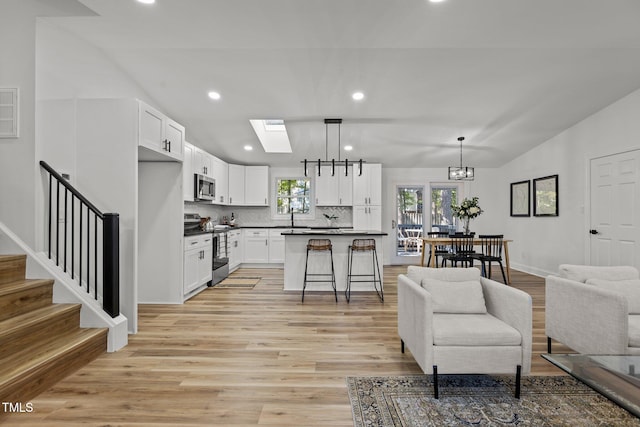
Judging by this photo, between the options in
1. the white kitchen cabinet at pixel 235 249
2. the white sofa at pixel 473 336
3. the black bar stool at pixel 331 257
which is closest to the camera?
the white sofa at pixel 473 336

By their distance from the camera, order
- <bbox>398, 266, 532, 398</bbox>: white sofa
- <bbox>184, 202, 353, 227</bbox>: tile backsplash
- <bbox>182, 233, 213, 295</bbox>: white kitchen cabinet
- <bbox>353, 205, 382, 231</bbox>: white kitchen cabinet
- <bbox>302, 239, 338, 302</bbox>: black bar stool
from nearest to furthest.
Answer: <bbox>398, 266, 532, 398</bbox>: white sofa
<bbox>182, 233, 213, 295</bbox>: white kitchen cabinet
<bbox>302, 239, 338, 302</bbox>: black bar stool
<bbox>353, 205, 382, 231</bbox>: white kitchen cabinet
<bbox>184, 202, 353, 227</bbox>: tile backsplash

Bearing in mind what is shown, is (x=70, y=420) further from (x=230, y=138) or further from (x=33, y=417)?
(x=230, y=138)

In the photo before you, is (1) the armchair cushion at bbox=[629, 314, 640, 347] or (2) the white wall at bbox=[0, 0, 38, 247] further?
(2) the white wall at bbox=[0, 0, 38, 247]

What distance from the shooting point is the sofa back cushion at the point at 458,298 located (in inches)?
103

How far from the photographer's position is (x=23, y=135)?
2943mm

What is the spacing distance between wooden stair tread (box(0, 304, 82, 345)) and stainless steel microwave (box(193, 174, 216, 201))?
2.93 meters

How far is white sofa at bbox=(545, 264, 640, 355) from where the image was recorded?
230cm

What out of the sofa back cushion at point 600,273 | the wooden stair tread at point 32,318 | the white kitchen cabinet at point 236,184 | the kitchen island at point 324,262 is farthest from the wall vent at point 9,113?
the sofa back cushion at point 600,273

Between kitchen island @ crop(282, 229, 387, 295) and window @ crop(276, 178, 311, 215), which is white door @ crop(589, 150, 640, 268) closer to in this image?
kitchen island @ crop(282, 229, 387, 295)

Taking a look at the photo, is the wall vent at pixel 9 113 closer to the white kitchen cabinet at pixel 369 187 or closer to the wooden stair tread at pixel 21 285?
the wooden stair tread at pixel 21 285

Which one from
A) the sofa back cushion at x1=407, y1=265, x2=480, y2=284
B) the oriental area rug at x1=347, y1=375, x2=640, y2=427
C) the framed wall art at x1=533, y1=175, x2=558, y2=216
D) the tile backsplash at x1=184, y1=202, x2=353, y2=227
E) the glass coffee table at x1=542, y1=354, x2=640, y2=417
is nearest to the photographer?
the glass coffee table at x1=542, y1=354, x2=640, y2=417

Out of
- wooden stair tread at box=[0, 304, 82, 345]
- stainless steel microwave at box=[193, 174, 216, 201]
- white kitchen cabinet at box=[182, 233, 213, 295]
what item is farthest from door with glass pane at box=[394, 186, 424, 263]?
wooden stair tread at box=[0, 304, 82, 345]

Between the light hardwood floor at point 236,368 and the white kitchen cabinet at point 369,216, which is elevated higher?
the white kitchen cabinet at point 369,216

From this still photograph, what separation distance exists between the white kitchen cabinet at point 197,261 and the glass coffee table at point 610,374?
4042 millimetres
